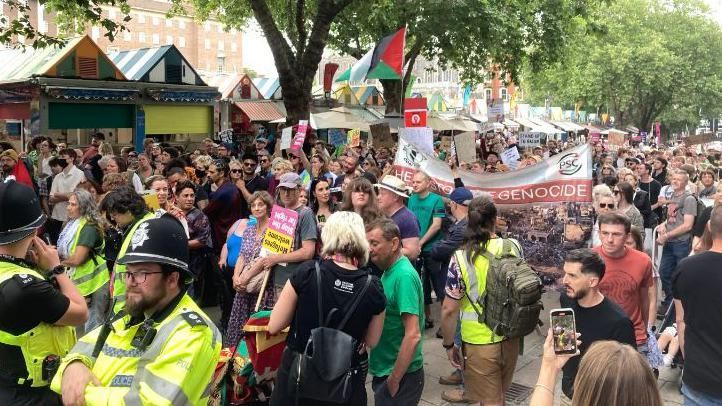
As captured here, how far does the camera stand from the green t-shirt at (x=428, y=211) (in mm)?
6836

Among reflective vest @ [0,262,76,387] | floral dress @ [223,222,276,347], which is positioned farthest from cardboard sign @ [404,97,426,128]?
reflective vest @ [0,262,76,387]

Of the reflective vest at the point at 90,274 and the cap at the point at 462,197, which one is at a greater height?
the cap at the point at 462,197

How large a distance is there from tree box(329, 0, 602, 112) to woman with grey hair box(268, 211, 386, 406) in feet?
51.4

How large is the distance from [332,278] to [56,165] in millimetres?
7689

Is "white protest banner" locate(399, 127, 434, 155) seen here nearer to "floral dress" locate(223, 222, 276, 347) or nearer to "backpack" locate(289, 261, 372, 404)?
"floral dress" locate(223, 222, 276, 347)

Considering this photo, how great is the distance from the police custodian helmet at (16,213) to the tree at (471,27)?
52.8 feet

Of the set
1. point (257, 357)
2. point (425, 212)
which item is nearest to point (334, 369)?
point (257, 357)

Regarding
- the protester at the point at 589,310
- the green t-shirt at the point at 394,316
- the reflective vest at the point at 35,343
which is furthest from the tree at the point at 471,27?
the reflective vest at the point at 35,343

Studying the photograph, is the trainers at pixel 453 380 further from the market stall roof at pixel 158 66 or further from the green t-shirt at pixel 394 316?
the market stall roof at pixel 158 66

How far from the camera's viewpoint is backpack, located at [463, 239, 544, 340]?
377 centimetres

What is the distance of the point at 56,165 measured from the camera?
942 cm

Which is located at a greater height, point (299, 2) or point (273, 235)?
point (299, 2)

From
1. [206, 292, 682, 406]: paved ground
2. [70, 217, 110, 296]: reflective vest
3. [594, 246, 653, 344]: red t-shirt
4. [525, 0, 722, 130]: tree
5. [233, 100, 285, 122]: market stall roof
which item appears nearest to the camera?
[594, 246, 653, 344]: red t-shirt

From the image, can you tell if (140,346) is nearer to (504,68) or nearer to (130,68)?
(130,68)
